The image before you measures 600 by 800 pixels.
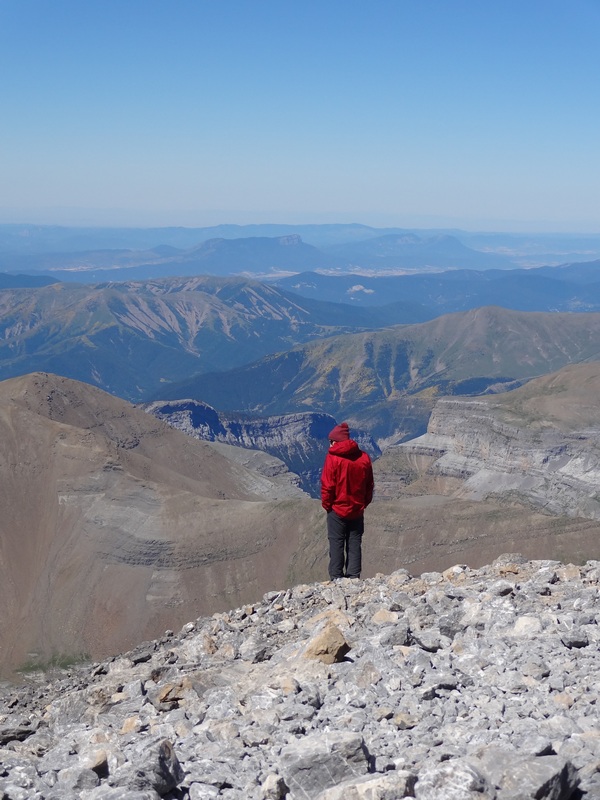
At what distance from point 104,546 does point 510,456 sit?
5215 centimetres

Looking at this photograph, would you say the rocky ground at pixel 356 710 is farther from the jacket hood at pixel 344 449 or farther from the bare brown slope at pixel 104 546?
the bare brown slope at pixel 104 546

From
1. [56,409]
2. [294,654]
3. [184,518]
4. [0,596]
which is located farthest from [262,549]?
[294,654]

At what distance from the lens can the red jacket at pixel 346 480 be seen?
45.5 feet

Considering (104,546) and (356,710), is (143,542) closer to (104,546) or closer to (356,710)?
(104,546)

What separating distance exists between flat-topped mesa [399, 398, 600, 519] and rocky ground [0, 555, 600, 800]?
7186cm

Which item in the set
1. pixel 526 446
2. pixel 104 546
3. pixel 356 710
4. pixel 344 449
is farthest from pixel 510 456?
pixel 356 710

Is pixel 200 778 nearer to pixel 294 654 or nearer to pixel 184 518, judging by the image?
pixel 294 654

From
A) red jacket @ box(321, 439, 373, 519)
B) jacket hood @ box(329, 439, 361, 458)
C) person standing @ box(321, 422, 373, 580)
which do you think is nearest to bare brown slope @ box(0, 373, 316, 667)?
person standing @ box(321, 422, 373, 580)

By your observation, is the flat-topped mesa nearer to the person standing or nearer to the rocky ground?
the person standing

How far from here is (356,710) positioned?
8.26 meters

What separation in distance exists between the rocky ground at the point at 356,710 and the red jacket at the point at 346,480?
5.25 ft

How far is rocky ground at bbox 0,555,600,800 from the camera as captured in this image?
22.0 ft

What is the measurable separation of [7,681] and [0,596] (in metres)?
9.78

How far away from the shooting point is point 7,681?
45.9 metres
